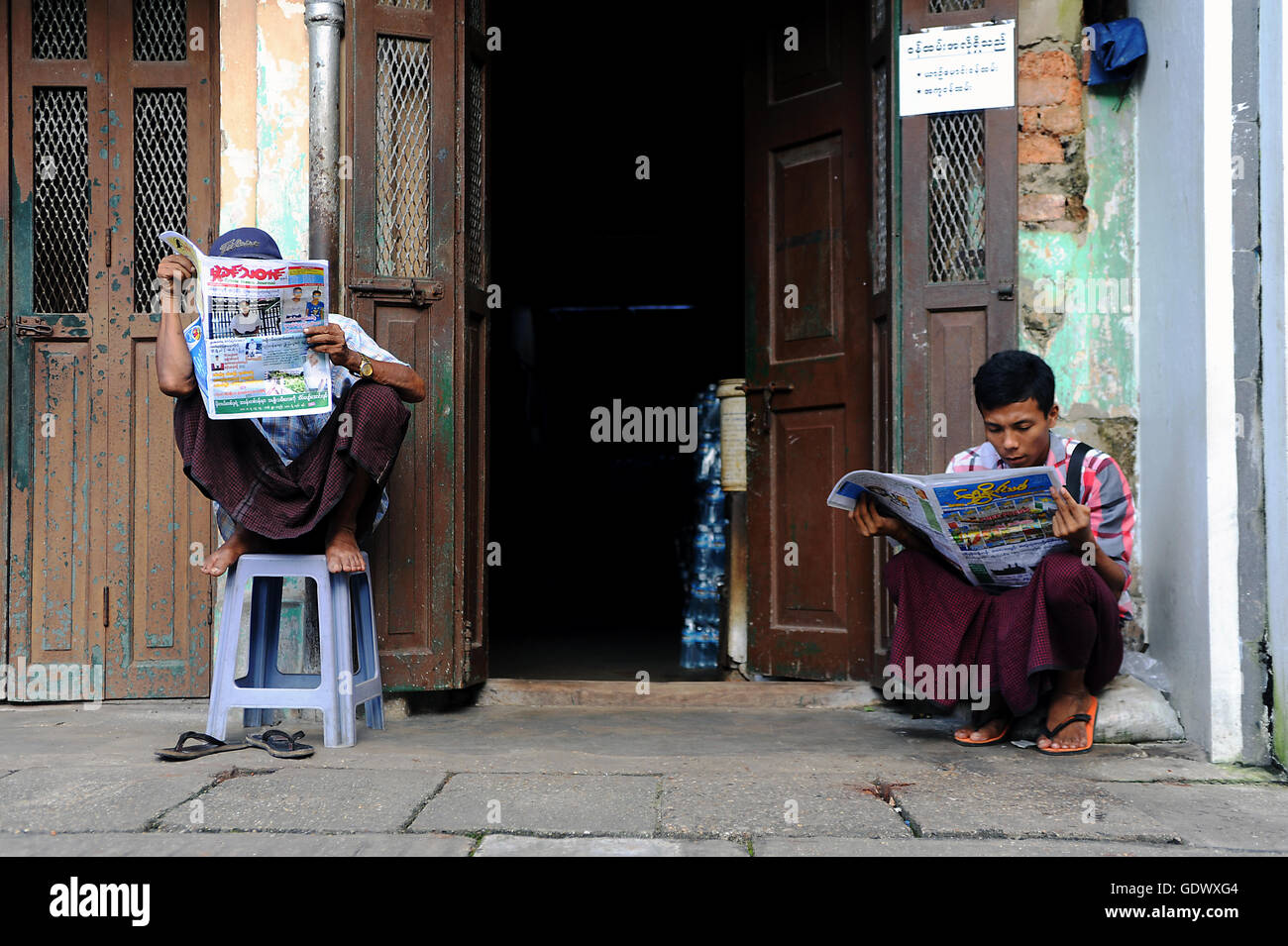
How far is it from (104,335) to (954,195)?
311 cm

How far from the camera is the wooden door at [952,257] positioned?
140 inches

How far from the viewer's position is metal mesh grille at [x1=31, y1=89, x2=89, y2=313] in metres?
3.96

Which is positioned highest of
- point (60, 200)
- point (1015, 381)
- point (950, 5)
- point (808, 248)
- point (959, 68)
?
point (950, 5)

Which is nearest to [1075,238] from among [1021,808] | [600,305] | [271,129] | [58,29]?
[1021,808]

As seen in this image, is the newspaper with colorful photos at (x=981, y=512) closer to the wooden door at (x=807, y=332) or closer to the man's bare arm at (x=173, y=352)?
the wooden door at (x=807, y=332)

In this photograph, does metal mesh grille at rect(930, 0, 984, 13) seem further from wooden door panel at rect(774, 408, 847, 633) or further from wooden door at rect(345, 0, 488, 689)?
wooden door at rect(345, 0, 488, 689)

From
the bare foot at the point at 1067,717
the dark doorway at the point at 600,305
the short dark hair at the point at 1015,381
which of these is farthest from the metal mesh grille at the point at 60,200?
the bare foot at the point at 1067,717

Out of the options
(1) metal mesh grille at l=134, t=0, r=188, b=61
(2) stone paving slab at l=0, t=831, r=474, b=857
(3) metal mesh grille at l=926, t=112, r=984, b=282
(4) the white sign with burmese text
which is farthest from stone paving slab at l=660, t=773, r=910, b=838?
(1) metal mesh grille at l=134, t=0, r=188, b=61

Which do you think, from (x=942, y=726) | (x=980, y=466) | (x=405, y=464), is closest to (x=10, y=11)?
(x=405, y=464)

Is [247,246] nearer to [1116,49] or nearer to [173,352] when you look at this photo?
[173,352]

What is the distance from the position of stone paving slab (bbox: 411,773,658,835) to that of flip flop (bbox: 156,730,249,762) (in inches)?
30.2

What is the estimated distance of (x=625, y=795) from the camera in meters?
2.60

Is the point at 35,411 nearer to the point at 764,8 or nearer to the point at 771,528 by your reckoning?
the point at 771,528

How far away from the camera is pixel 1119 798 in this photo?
102 inches
